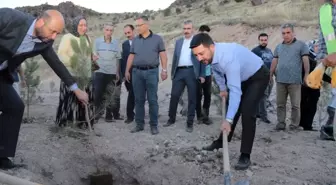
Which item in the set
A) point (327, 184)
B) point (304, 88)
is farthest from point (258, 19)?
point (327, 184)

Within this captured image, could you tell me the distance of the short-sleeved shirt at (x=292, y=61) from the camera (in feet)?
21.6

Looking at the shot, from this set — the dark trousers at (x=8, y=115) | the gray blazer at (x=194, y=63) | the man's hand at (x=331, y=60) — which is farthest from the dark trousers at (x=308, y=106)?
the dark trousers at (x=8, y=115)

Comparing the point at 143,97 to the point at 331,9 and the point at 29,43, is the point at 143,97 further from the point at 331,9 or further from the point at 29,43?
the point at 331,9

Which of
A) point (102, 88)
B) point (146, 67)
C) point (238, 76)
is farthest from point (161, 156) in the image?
point (102, 88)

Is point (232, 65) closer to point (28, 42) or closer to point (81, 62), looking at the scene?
A: point (28, 42)

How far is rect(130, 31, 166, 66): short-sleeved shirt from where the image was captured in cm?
630

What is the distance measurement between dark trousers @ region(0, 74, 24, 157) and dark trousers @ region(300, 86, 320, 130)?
4.61 m

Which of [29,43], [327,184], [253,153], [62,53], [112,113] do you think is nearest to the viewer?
[29,43]

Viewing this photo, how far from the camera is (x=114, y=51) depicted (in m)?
7.16

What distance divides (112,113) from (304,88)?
3.33 meters

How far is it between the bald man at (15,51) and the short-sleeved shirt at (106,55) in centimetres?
259

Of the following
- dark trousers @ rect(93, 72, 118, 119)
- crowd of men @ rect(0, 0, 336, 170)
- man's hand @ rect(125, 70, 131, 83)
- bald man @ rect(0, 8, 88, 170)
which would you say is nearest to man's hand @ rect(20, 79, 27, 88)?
crowd of men @ rect(0, 0, 336, 170)

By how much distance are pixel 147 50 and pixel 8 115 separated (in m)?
2.55

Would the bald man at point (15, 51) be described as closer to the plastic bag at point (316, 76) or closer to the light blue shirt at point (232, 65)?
the light blue shirt at point (232, 65)
